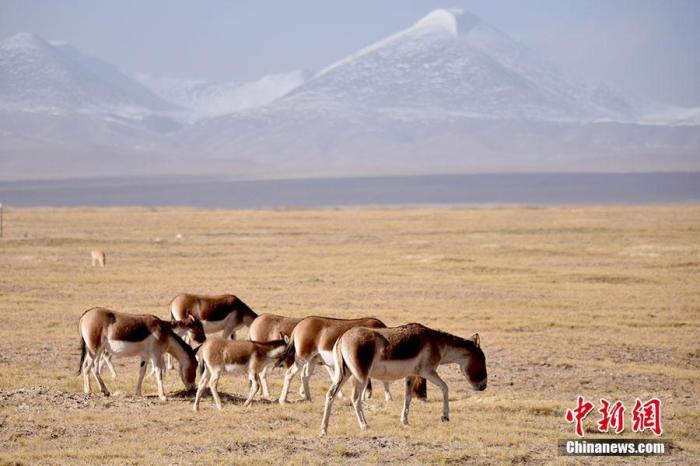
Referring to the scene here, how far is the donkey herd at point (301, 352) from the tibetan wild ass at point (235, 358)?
0.5 inches

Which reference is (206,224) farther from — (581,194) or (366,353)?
(581,194)

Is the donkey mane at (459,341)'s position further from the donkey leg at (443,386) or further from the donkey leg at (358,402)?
the donkey leg at (358,402)

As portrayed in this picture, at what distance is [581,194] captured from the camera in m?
147

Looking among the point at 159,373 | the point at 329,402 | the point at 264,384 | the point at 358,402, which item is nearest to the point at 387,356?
the point at 358,402

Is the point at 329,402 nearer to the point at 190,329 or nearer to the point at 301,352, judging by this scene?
the point at 301,352

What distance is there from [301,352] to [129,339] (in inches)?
97.3

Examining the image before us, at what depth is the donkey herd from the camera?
42.8 feet

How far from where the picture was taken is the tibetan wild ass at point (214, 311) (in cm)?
1812

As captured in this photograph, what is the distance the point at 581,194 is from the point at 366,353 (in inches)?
5448

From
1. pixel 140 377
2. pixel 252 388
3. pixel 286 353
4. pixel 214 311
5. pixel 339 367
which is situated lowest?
pixel 252 388

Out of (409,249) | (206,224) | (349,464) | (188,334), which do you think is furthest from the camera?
(206,224)

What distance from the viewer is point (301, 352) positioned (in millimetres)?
14992

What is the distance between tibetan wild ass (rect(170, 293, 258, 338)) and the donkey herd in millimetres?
1919

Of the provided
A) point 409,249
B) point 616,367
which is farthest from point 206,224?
point 616,367
